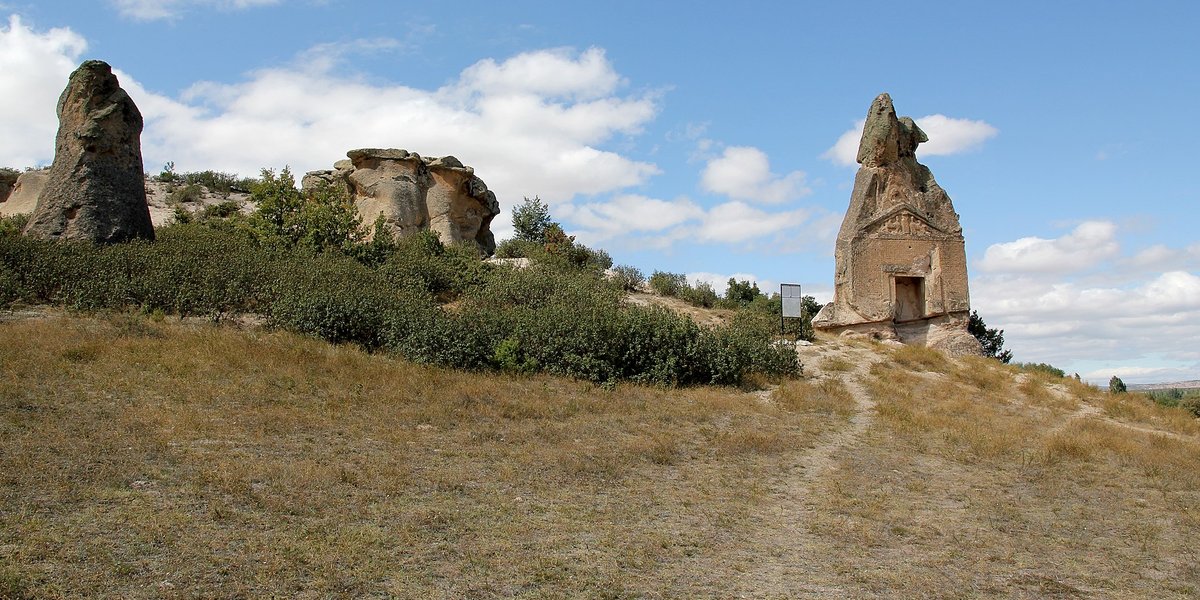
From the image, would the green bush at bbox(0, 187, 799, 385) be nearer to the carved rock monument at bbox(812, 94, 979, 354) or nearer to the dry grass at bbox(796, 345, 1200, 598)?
the dry grass at bbox(796, 345, 1200, 598)

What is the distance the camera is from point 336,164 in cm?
2625

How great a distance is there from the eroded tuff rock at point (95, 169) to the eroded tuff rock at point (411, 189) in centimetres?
741

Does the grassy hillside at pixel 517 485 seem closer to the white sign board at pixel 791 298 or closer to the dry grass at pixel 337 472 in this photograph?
the dry grass at pixel 337 472

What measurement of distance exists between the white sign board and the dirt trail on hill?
644 centimetres

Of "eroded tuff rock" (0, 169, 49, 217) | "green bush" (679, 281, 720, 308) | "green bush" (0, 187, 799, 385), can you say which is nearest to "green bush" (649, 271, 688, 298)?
"green bush" (679, 281, 720, 308)

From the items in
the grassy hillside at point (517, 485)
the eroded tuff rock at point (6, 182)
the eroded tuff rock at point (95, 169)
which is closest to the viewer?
the grassy hillside at point (517, 485)

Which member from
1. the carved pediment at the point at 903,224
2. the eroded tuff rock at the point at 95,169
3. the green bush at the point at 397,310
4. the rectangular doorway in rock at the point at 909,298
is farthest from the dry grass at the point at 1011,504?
the eroded tuff rock at the point at 95,169

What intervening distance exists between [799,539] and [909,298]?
14.1 meters

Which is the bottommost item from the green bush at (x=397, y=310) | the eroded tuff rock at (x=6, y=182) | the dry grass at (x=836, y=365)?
the dry grass at (x=836, y=365)

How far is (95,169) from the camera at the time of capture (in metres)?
16.3

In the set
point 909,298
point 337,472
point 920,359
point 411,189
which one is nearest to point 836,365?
point 920,359

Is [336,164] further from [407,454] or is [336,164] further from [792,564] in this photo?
[792,564]

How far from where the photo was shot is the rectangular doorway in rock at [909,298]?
19.0 metres

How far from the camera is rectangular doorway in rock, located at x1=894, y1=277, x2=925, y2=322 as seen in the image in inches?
750
